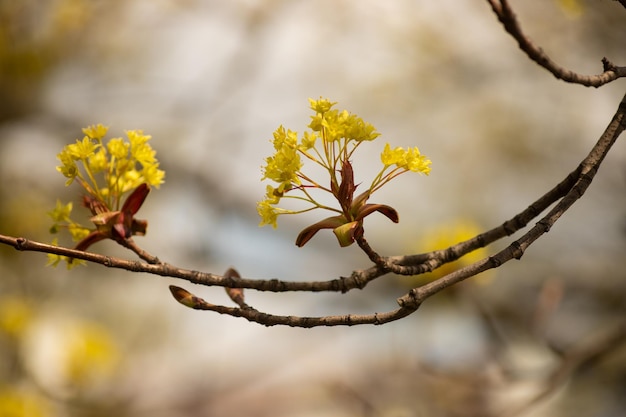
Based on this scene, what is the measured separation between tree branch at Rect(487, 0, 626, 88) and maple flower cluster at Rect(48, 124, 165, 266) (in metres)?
0.42

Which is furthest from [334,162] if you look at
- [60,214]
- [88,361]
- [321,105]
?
[88,361]

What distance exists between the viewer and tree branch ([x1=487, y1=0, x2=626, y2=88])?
1.60 ft

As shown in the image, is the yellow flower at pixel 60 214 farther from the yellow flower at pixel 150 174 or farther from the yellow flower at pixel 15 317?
the yellow flower at pixel 15 317

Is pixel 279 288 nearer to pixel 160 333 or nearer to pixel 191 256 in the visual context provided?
pixel 191 256

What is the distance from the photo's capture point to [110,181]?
75 centimetres

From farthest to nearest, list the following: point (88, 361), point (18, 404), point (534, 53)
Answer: point (88, 361)
point (18, 404)
point (534, 53)

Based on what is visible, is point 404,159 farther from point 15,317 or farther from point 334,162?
point 15,317

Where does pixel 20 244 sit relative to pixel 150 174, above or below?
below

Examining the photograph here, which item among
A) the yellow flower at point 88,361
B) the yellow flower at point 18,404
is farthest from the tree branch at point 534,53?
the yellow flower at point 18,404

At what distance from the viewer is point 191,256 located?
9.98 ft

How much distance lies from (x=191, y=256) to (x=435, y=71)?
1.47 meters

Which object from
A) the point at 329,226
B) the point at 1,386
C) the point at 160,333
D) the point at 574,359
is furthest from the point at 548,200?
the point at 160,333

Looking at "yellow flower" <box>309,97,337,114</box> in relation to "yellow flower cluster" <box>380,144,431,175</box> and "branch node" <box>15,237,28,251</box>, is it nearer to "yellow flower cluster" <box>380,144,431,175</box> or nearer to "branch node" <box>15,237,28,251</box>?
"yellow flower cluster" <box>380,144,431,175</box>

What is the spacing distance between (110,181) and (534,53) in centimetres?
49
